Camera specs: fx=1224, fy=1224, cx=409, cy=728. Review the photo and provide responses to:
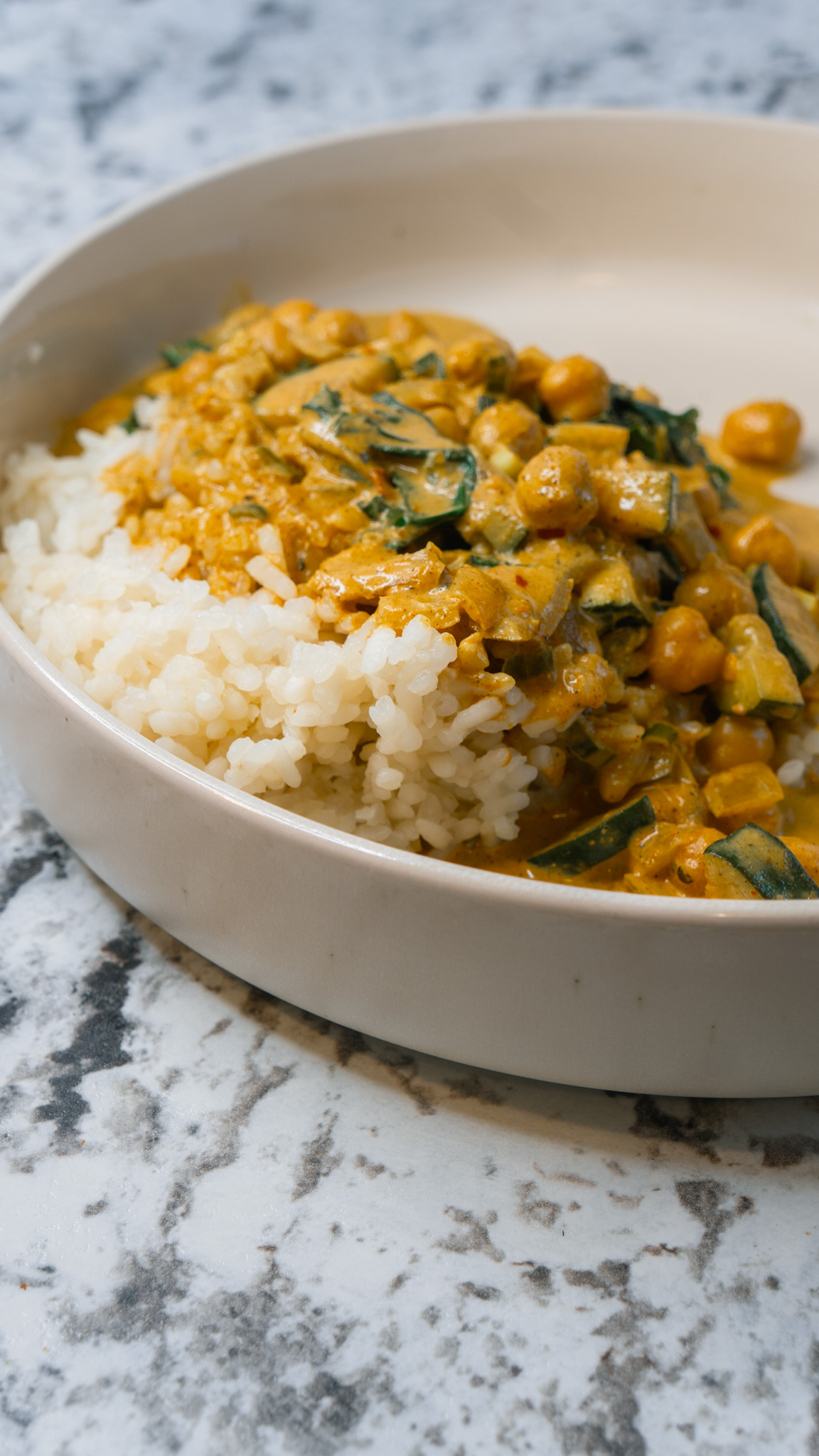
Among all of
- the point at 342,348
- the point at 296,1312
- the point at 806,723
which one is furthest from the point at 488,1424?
the point at 342,348

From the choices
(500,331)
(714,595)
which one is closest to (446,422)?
(714,595)

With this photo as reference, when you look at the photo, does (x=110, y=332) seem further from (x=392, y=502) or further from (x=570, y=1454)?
(x=570, y=1454)

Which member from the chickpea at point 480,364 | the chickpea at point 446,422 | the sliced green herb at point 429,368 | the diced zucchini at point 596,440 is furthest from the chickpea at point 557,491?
the sliced green herb at point 429,368

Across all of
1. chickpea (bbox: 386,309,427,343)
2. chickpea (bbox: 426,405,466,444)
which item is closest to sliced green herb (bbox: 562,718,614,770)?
chickpea (bbox: 426,405,466,444)

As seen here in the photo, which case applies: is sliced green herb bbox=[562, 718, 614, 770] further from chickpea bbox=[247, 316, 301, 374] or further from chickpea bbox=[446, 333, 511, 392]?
chickpea bbox=[247, 316, 301, 374]

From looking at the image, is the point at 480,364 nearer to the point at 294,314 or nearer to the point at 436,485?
the point at 436,485

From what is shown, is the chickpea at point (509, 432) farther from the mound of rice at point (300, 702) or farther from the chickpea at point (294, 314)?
the chickpea at point (294, 314)
